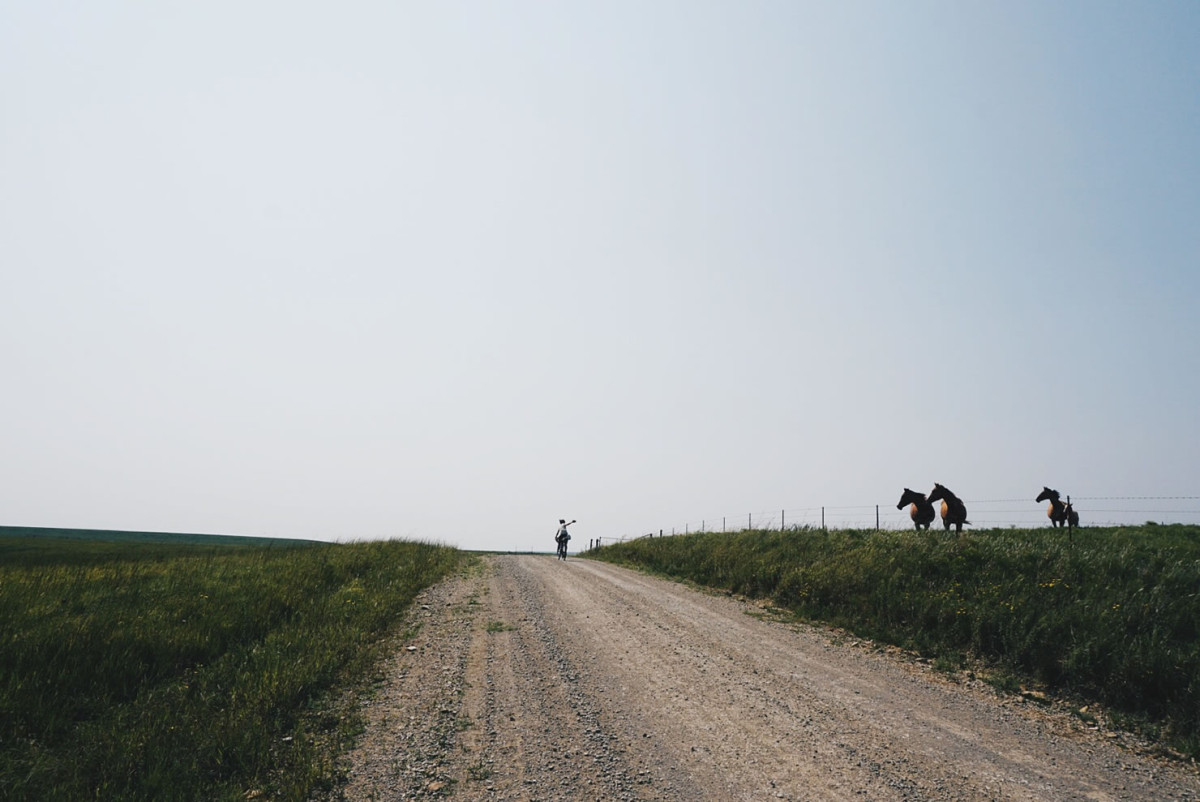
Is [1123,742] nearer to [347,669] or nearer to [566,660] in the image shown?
[566,660]

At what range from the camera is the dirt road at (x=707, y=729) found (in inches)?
209

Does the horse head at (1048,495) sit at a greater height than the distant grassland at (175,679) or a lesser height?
greater

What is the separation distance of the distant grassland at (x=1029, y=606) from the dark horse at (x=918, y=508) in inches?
209

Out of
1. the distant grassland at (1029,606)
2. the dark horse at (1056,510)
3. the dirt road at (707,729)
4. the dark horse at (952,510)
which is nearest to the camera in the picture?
the dirt road at (707,729)

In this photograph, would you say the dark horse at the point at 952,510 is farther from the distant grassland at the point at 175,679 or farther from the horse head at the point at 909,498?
the distant grassland at the point at 175,679

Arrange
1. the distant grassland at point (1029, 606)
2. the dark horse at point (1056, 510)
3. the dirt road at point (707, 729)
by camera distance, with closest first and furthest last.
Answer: the dirt road at point (707, 729) < the distant grassland at point (1029, 606) < the dark horse at point (1056, 510)

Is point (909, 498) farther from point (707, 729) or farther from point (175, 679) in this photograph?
point (175, 679)

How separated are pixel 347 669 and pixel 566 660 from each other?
341 cm

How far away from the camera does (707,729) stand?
6.54 m

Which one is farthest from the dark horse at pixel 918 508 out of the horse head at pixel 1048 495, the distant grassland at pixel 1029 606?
the horse head at pixel 1048 495

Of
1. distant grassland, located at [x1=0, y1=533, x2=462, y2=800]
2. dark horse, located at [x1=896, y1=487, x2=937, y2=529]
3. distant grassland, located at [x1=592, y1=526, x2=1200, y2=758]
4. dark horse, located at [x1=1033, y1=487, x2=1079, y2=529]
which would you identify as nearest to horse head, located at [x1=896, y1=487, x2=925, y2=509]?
dark horse, located at [x1=896, y1=487, x2=937, y2=529]

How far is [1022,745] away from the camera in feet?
21.5

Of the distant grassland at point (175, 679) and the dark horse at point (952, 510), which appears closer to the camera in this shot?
the distant grassland at point (175, 679)

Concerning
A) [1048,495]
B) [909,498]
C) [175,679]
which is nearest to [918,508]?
[909,498]
